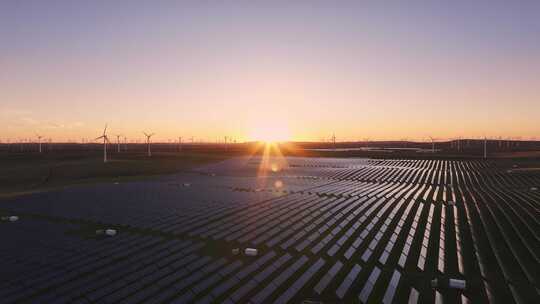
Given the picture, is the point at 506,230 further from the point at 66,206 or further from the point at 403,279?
the point at 66,206

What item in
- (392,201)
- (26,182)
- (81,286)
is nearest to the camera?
(81,286)

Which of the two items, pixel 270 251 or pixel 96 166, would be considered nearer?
pixel 270 251

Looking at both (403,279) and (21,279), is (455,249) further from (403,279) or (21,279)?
(21,279)

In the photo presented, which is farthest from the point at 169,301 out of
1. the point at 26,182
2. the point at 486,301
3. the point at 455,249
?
the point at 26,182

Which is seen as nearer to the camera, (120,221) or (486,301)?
(486,301)

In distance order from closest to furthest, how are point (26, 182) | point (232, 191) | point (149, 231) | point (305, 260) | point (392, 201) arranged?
1. point (305, 260)
2. point (149, 231)
3. point (392, 201)
4. point (232, 191)
5. point (26, 182)

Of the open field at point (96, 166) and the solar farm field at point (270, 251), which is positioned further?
the open field at point (96, 166)

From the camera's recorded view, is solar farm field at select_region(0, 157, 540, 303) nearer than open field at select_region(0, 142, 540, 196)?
Yes

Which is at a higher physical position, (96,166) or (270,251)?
(270,251)
